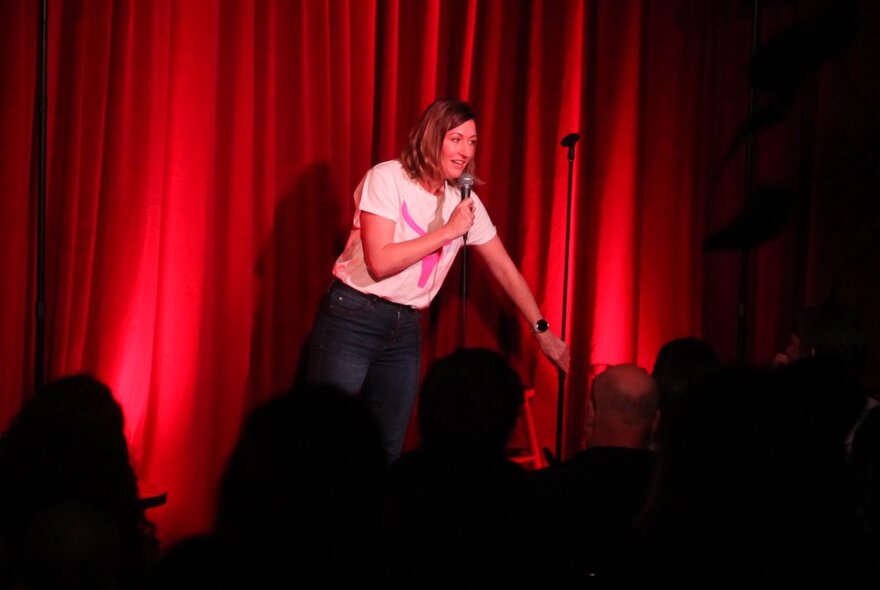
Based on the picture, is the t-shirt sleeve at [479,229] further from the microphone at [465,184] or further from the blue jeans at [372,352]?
the blue jeans at [372,352]

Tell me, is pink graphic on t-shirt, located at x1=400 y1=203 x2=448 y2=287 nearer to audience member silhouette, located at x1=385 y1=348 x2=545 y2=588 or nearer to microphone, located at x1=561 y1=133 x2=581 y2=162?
microphone, located at x1=561 y1=133 x2=581 y2=162

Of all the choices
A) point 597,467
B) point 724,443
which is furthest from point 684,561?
point 597,467

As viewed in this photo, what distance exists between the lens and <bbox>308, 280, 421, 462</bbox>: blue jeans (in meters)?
2.97

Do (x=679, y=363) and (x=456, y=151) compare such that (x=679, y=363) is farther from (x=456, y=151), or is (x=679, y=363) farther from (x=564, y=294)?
(x=564, y=294)

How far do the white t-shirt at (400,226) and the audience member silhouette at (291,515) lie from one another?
1.76 m

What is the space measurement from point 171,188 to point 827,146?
9.03 feet

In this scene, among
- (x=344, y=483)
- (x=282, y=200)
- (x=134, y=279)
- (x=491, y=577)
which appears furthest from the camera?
(x=282, y=200)

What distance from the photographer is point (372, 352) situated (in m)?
3.02

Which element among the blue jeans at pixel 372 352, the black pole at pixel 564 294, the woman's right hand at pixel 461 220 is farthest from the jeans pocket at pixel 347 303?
the black pole at pixel 564 294

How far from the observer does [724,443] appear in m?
1.23

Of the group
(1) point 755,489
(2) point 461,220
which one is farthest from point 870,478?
(2) point 461,220

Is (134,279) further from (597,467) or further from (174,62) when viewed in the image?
(597,467)

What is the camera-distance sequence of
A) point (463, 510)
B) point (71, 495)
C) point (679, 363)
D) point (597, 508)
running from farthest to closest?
point (679, 363) → point (597, 508) → point (71, 495) → point (463, 510)

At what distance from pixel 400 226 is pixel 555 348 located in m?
0.71
